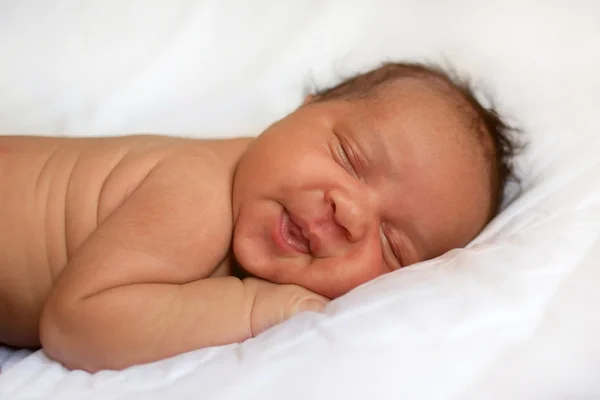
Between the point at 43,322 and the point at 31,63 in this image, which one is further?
the point at 31,63

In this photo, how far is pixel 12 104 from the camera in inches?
57.7

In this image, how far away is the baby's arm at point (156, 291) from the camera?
2.91ft

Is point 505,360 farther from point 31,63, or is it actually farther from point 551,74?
point 31,63

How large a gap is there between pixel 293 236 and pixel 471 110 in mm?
382

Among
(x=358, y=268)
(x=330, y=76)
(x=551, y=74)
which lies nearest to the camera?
(x=358, y=268)

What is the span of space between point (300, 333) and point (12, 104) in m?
0.98

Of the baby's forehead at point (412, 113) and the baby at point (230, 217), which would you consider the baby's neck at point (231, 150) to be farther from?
the baby's forehead at point (412, 113)

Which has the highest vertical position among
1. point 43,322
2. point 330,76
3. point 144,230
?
point 330,76

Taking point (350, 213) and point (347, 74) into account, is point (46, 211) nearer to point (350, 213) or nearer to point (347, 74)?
point (350, 213)

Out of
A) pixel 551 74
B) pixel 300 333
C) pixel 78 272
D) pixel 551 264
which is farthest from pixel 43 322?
pixel 551 74

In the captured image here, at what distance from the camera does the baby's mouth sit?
40.2 inches

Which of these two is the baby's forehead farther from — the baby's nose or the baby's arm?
the baby's arm

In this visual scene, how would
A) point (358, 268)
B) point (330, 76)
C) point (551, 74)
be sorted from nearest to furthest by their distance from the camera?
1. point (358, 268)
2. point (551, 74)
3. point (330, 76)

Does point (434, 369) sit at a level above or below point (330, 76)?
below
